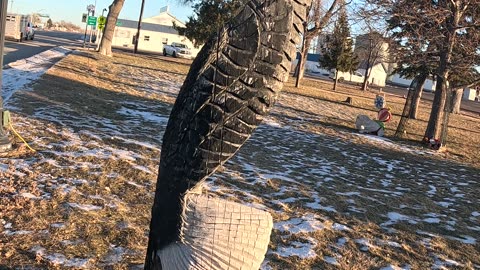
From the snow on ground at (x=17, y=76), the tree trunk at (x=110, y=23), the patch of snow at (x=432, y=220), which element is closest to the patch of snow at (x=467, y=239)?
the patch of snow at (x=432, y=220)

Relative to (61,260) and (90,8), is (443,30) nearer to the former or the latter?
(61,260)

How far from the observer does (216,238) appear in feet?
5.43

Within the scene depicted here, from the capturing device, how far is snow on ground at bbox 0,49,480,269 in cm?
519

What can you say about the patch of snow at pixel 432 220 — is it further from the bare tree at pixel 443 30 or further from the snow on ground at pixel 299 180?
the bare tree at pixel 443 30

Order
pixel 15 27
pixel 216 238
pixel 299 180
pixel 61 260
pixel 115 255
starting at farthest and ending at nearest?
pixel 15 27 → pixel 299 180 → pixel 115 255 → pixel 61 260 → pixel 216 238

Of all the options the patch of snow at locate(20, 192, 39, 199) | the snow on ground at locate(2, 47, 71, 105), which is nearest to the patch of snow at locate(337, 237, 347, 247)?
the patch of snow at locate(20, 192, 39, 199)

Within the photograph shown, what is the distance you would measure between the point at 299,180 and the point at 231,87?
20.2ft

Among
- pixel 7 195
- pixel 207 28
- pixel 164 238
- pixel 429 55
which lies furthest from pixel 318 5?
pixel 164 238

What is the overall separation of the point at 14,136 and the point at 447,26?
11.3 m

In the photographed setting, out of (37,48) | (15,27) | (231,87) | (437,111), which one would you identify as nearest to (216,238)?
(231,87)

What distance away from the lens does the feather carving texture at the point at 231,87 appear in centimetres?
140

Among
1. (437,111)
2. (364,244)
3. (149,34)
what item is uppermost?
(149,34)

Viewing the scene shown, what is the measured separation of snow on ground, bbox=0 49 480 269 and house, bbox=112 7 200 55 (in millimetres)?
60156

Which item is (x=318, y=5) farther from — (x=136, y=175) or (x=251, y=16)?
(x=251, y=16)
